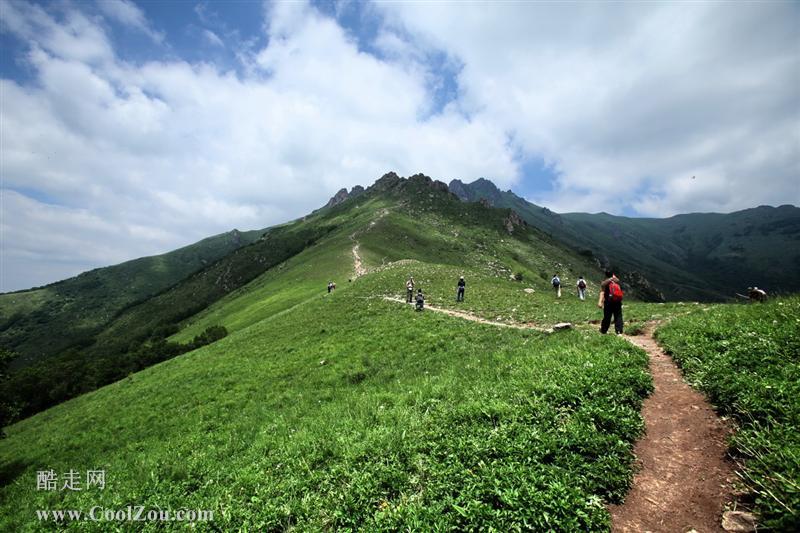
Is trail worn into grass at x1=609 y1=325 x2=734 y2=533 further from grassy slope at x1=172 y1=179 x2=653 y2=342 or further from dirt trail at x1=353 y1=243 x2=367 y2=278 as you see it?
dirt trail at x1=353 y1=243 x2=367 y2=278

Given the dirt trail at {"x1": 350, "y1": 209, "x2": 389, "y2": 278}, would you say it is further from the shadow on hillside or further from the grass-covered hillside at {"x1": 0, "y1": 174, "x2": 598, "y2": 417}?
the shadow on hillside

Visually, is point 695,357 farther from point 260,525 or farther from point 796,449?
point 260,525

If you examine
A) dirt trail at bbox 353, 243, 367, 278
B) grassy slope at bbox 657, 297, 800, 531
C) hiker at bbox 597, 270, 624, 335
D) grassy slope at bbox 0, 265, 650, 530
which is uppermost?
dirt trail at bbox 353, 243, 367, 278

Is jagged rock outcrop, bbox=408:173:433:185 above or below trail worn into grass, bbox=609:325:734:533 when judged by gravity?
above

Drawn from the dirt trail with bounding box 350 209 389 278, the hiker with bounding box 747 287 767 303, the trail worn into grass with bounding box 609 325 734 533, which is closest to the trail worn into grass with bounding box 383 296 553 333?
the hiker with bounding box 747 287 767 303

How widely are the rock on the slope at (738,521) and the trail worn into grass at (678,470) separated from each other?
13cm

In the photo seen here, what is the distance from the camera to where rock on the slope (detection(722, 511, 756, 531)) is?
234 inches

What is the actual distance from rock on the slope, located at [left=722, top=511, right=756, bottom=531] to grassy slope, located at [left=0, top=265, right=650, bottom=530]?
61.9 inches

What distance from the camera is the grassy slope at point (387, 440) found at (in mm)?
7344

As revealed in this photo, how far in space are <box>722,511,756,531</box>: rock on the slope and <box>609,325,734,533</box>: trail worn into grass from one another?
13 centimetres

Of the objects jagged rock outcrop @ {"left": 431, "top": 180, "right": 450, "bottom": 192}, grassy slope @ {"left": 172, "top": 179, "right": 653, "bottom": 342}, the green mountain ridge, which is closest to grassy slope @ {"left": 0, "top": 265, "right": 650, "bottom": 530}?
the green mountain ridge

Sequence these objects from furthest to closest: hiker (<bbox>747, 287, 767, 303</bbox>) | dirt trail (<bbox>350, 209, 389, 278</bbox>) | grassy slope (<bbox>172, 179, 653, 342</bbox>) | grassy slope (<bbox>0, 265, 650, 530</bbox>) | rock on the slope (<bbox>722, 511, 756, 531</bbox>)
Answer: dirt trail (<bbox>350, 209, 389, 278</bbox>)
grassy slope (<bbox>172, 179, 653, 342</bbox>)
hiker (<bbox>747, 287, 767, 303</bbox>)
grassy slope (<bbox>0, 265, 650, 530</bbox>)
rock on the slope (<bbox>722, 511, 756, 531</bbox>)

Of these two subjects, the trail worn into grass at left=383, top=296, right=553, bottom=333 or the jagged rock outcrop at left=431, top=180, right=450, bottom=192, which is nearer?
the trail worn into grass at left=383, top=296, right=553, bottom=333

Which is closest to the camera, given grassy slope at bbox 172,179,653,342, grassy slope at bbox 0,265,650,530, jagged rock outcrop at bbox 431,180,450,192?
grassy slope at bbox 0,265,650,530
